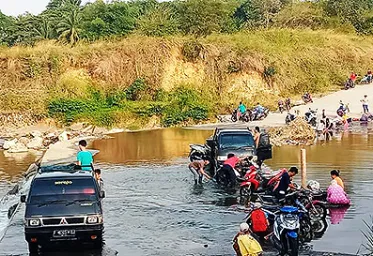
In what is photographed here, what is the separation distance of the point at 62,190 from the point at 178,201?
675 cm

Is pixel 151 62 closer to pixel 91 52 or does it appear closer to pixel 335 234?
pixel 91 52

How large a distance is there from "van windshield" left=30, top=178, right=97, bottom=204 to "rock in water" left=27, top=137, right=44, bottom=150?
2652 centimetres

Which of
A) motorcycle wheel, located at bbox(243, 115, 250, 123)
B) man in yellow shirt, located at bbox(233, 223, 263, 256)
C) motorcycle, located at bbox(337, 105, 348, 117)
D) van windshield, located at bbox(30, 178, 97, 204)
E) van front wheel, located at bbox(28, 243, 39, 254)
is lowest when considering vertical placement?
van front wheel, located at bbox(28, 243, 39, 254)

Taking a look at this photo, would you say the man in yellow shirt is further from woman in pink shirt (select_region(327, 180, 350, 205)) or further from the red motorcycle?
the red motorcycle

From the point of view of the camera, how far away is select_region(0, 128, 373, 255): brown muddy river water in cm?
1655

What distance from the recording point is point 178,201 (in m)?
22.2

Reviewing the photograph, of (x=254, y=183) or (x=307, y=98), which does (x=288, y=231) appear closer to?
(x=254, y=183)

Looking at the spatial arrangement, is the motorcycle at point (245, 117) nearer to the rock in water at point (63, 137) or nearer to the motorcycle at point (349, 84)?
the motorcycle at point (349, 84)

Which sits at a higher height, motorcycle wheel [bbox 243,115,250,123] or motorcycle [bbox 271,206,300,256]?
motorcycle wheel [bbox 243,115,250,123]

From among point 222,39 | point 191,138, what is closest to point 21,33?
point 222,39

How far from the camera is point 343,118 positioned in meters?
43.8

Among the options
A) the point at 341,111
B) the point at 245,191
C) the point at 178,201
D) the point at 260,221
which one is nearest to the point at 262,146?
the point at 245,191

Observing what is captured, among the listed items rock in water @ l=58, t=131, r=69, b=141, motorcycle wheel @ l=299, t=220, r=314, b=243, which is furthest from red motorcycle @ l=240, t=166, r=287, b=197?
rock in water @ l=58, t=131, r=69, b=141

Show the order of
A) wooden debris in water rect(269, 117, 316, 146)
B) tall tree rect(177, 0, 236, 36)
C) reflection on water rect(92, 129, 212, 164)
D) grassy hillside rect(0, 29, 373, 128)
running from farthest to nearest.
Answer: tall tree rect(177, 0, 236, 36)
grassy hillside rect(0, 29, 373, 128)
wooden debris in water rect(269, 117, 316, 146)
reflection on water rect(92, 129, 212, 164)
